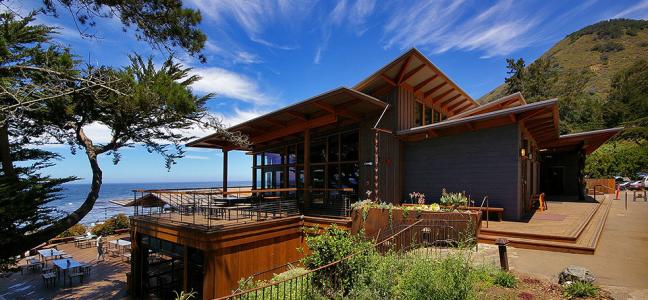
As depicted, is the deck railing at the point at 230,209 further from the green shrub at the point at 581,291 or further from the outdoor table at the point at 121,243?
the outdoor table at the point at 121,243

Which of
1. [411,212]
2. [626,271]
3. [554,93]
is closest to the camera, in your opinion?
[626,271]

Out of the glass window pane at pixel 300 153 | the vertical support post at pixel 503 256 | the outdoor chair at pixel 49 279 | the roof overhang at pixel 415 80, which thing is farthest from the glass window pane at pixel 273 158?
the vertical support post at pixel 503 256

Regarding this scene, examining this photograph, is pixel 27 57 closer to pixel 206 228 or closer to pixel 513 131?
pixel 206 228

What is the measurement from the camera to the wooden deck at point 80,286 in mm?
12047

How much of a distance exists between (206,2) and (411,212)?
25.4 ft

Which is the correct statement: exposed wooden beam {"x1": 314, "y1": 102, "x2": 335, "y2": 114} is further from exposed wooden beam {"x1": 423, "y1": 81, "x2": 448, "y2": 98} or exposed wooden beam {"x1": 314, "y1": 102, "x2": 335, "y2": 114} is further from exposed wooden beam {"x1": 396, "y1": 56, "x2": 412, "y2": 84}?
exposed wooden beam {"x1": 423, "y1": 81, "x2": 448, "y2": 98}

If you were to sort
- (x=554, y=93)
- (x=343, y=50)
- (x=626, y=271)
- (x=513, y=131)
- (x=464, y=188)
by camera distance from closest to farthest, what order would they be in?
(x=626, y=271) → (x=513, y=131) → (x=464, y=188) → (x=343, y=50) → (x=554, y=93)

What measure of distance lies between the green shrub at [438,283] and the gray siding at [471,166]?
6.02 meters

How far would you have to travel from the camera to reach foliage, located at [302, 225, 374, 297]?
15.4 feet

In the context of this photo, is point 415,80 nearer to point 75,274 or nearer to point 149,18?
point 149,18

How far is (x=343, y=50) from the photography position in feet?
53.2

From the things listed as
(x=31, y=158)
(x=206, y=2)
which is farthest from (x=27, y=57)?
(x=206, y=2)

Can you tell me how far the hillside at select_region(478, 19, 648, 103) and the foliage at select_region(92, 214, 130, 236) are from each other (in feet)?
266

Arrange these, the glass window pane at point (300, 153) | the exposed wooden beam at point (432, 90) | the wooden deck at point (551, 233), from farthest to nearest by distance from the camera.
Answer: the glass window pane at point (300, 153), the exposed wooden beam at point (432, 90), the wooden deck at point (551, 233)
